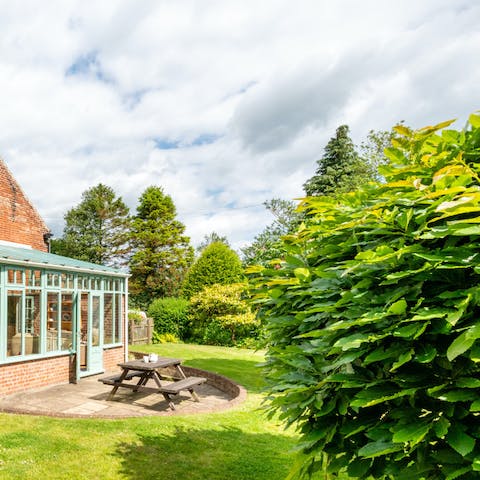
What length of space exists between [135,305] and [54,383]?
983 inches

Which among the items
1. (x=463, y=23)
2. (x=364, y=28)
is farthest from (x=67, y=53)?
(x=463, y=23)

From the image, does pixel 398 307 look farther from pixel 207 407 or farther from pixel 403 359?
pixel 207 407

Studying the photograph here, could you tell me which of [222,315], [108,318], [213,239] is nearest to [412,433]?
[108,318]

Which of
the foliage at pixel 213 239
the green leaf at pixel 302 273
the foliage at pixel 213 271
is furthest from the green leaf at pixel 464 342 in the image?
the foliage at pixel 213 239

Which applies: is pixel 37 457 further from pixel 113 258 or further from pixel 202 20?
pixel 113 258

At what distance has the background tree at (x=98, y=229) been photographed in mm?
39125

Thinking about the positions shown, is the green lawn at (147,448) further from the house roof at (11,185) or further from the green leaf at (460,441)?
the house roof at (11,185)

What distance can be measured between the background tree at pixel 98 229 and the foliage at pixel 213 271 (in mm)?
17849

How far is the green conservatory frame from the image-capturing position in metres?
10.0

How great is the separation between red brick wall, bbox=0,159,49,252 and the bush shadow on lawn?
13.4 m

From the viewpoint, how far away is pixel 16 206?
1670 cm

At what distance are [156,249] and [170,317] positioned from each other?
13.7 metres

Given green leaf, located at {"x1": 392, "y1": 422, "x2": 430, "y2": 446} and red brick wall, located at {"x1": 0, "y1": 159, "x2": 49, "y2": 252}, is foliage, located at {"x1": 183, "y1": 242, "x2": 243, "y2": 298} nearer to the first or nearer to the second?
red brick wall, located at {"x1": 0, "y1": 159, "x2": 49, "y2": 252}

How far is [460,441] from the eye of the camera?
132cm
